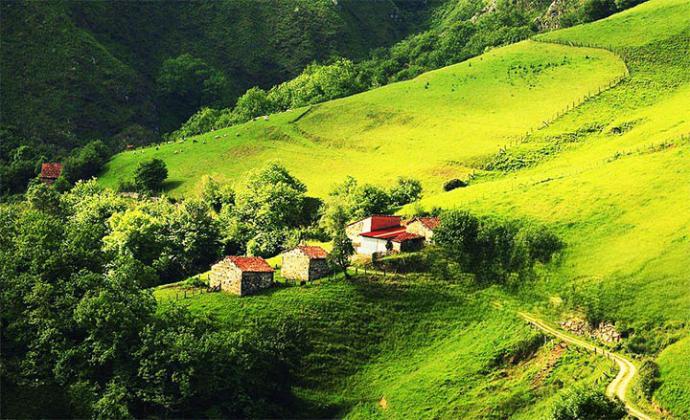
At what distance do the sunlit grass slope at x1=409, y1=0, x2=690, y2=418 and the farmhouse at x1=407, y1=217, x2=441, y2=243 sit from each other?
6897mm

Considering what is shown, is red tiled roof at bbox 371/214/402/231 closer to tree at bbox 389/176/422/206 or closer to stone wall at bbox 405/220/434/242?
stone wall at bbox 405/220/434/242

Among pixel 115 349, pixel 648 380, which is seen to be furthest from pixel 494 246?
pixel 115 349

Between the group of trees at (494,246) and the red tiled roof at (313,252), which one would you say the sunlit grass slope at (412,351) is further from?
the group of trees at (494,246)

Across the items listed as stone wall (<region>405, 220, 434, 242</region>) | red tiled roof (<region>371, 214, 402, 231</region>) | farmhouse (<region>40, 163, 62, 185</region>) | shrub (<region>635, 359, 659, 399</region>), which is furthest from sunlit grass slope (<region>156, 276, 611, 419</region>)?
farmhouse (<region>40, 163, 62, 185</region>)

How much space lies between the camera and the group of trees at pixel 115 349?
8244cm

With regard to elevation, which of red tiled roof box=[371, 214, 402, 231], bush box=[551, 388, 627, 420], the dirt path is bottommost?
the dirt path

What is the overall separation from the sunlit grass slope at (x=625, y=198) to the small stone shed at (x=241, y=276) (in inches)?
1078

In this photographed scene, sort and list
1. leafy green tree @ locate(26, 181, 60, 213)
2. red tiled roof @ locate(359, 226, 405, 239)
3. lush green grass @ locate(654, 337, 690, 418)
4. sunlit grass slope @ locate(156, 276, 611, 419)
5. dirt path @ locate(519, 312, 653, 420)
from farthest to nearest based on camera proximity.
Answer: leafy green tree @ locate(26, 181, 60, 213) < red tiled roof @ locate(359, 226, 405, 239) < sunlit grass slope @ locate(156, 276, 611, 419) < dirt path @ locate(519, 312, 653, 420) < lush green grass @ locate(654, 337, 690, 418)

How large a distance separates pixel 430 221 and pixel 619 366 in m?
31.4

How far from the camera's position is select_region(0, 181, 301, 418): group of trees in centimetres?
8244

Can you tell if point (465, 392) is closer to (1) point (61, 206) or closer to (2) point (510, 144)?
(2) point (510, 144)

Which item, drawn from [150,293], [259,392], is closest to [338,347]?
[259,392]

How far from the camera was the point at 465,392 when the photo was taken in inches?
3359

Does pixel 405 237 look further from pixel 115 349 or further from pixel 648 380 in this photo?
pixel 115 349
